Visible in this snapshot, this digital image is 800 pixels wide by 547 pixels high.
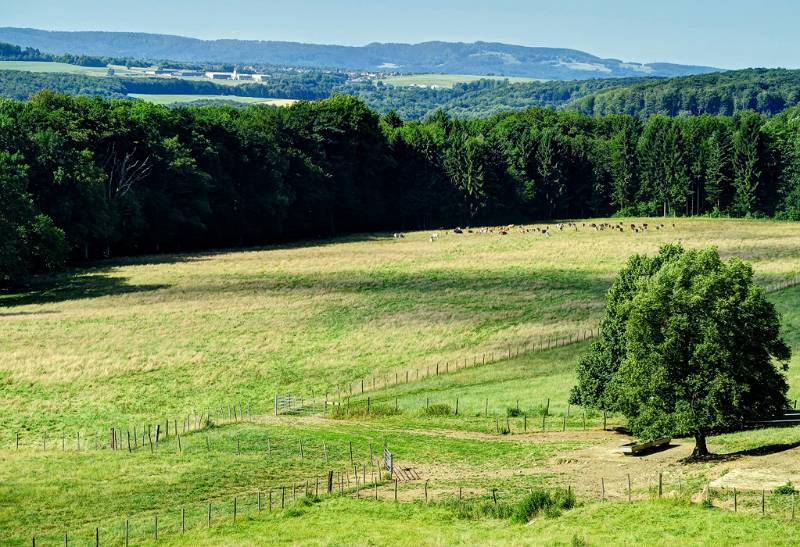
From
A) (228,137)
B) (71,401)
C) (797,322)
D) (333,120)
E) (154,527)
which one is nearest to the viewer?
(154,527)

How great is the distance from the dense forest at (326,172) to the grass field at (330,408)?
1005cm

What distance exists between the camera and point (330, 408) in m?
56.1

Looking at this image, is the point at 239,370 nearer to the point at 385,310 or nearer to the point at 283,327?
the point at 283,327

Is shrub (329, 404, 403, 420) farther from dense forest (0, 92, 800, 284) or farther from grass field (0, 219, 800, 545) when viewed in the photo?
dense forest (0, 92, 800, 284)

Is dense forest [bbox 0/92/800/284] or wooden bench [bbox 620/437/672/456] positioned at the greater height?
dense forest [bbox 0/92/800/284]

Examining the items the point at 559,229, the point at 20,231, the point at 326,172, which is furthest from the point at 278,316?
the point at 559,229

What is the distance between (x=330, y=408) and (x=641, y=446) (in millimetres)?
17573

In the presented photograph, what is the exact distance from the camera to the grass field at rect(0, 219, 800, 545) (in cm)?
3610

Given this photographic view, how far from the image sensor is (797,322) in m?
71.6

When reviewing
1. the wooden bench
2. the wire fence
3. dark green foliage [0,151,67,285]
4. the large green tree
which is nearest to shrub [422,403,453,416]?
the wooden bench

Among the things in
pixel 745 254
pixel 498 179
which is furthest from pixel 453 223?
pixel 745 254

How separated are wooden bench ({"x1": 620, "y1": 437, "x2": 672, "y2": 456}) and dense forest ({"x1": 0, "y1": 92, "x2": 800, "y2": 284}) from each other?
64.0 m

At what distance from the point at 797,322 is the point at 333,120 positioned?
3647 inches

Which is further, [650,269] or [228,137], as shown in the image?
[228,137]
